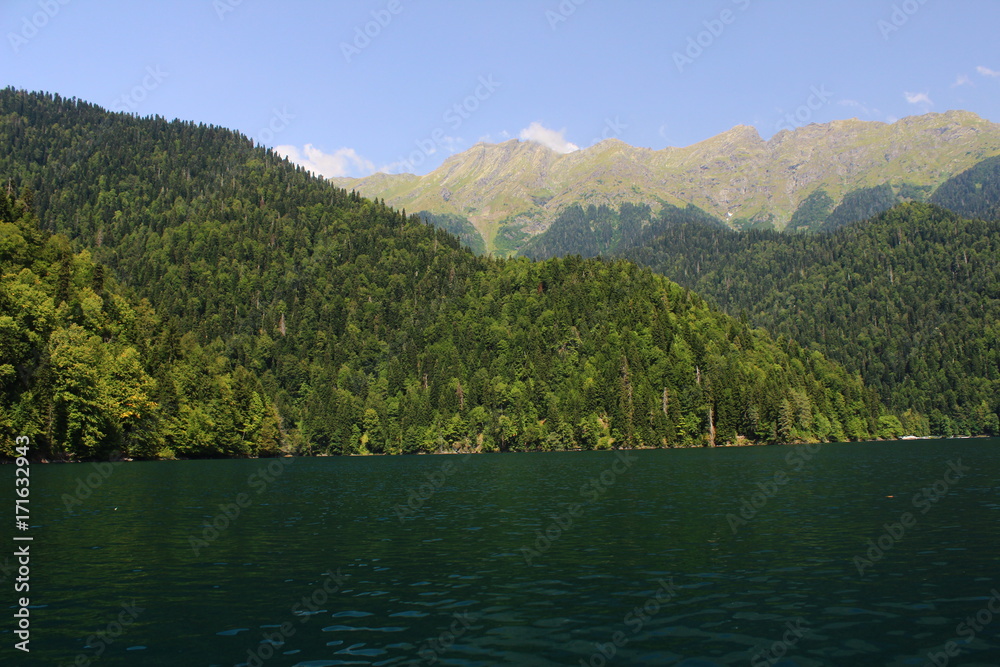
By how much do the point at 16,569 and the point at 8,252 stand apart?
369 feet

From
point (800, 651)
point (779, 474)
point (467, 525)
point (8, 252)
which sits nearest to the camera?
point (800, 651)

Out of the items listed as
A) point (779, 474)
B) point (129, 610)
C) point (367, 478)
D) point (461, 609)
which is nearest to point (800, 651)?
point (461, 609)

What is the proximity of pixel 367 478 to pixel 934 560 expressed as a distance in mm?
76578

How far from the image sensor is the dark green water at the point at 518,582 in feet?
70.6

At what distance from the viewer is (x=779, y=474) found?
86188 mm

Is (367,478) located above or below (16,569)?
below

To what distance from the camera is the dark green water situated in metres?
21.5

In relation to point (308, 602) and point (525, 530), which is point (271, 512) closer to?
point (525, 530)

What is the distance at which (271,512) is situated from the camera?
2192 inches

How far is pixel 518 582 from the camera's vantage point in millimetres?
30234

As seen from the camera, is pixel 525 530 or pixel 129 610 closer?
pixel 129 610

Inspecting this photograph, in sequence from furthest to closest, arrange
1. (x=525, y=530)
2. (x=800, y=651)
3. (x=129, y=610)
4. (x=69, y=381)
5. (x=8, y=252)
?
1. (x=8, y=252)
2. (x=69, y=381)
3. (x=525, y=530)
4. (x=129, y=610)
5. (x=800, y=651)

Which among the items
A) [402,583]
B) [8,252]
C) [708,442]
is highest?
[8,252]

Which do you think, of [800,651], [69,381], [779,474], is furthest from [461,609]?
[69,381]
